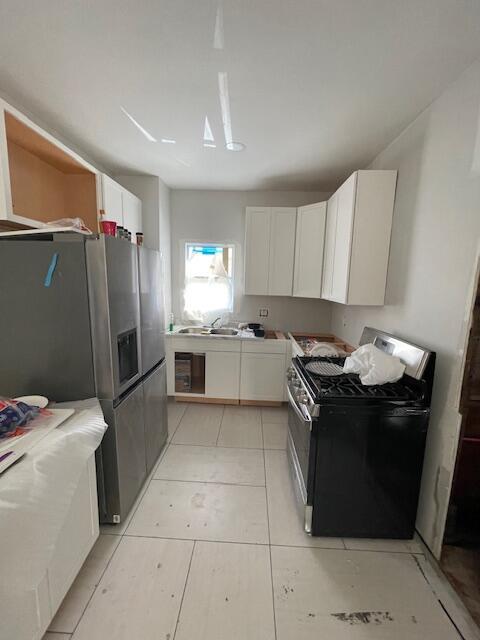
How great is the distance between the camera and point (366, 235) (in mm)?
1997

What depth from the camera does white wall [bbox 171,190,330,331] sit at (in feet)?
10.8

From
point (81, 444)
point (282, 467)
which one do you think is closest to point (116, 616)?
point (81, 444)

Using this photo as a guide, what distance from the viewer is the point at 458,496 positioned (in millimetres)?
1438

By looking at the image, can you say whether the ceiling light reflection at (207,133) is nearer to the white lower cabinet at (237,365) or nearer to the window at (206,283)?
the window at (206,283)

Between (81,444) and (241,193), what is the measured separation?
10.2 feet

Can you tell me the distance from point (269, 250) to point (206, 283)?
95 cm

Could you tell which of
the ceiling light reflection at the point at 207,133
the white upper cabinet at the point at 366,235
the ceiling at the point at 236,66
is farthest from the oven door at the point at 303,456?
the ceiling light reflection at the point at 207,133

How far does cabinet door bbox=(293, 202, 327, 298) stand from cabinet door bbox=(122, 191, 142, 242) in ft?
5.76

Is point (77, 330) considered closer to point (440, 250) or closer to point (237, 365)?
point (237, 365)

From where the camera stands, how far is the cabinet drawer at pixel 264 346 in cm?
294

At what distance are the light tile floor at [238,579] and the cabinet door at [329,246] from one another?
1.75 meters

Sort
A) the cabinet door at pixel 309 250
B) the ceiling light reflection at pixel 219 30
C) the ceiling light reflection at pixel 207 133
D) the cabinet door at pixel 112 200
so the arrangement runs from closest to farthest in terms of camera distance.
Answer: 1. the ceiling light reflection at pixel 219 30
2. the ceiling light reflection at pixel 207 133
3. the cabinet door at pixel 112 200
4. the cabinet door at pixel 309 250

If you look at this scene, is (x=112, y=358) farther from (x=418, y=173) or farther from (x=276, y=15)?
(x=418, y=173)

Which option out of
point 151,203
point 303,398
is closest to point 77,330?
point 303,398
